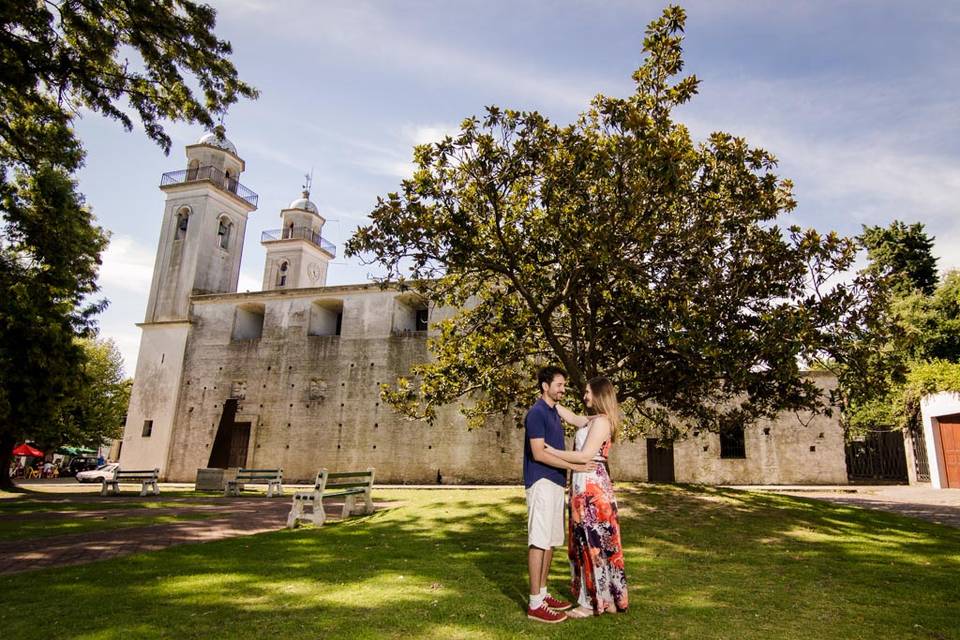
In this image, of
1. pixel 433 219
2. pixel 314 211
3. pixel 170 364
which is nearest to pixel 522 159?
pixel 433 219

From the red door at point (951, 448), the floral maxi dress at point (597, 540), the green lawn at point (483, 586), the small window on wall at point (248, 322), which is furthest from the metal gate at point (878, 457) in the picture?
the small window on wall at point (248, 322)

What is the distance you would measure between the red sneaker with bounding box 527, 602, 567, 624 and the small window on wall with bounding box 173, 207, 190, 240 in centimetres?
3318

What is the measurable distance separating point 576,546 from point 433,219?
21.4ft

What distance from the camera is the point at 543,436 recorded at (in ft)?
13.9

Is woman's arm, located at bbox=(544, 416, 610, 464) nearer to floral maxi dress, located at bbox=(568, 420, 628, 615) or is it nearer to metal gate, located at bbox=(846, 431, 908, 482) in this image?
floral maxi dress, located at bbox=(568, 420, 628, 615)

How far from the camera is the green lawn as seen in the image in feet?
12.9

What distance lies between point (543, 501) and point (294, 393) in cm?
2623

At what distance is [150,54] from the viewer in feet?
30.5

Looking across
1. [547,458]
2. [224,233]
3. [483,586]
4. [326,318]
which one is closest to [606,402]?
[547,458]

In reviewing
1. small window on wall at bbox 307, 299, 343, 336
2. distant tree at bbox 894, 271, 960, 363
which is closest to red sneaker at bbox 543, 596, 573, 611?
small window on wall at bbox 307, 299, 343, 336

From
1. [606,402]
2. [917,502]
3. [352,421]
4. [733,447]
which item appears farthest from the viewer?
[352,421]

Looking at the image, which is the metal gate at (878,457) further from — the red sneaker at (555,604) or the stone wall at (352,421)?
the red sneaker at (555,604)

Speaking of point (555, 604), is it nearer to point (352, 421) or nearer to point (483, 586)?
point (483, 586)

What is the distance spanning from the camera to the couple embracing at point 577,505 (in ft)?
13.5
